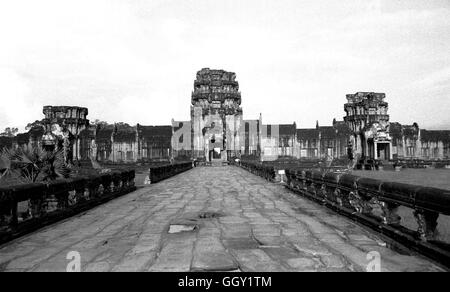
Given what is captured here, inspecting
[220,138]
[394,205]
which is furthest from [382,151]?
[394,205]

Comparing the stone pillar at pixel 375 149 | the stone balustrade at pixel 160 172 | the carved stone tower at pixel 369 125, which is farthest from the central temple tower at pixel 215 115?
the stone balustrade at pixel 160 172

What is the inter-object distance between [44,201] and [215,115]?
45.4 meters

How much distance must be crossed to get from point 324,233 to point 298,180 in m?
6.54

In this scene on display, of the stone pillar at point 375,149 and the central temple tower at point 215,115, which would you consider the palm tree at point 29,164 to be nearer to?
the stone pillar at point 375,149

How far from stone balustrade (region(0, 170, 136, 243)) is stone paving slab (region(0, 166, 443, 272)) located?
229 millimetres

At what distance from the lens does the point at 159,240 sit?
16.4ft

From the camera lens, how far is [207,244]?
4.76 m

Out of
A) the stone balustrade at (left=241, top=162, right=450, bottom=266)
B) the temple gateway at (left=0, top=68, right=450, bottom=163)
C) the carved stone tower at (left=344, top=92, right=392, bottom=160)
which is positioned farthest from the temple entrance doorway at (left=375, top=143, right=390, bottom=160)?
the stone balustrade at (left=241, top=162, right=450, bottom=266)

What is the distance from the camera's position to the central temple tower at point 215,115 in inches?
1953

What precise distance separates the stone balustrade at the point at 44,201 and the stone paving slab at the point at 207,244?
23cm

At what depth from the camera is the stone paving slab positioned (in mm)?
3809

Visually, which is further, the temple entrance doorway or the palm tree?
the temple entrance doorway

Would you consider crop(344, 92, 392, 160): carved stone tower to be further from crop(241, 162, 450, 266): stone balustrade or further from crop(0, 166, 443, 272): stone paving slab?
crop(0, 166, 443, 272): stone paving slab

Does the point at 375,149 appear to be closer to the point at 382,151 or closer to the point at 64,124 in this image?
the point at 382,151
